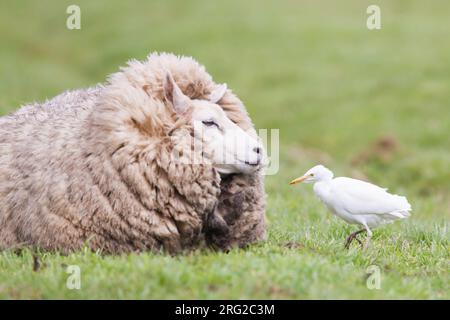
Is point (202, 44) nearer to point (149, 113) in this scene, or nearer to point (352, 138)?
point (352, 138)

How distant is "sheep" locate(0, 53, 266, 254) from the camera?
5.84 meters

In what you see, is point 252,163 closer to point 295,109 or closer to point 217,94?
point 217,94

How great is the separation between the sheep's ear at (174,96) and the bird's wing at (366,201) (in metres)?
1.46

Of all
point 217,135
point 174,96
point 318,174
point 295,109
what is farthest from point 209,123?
point 295,109

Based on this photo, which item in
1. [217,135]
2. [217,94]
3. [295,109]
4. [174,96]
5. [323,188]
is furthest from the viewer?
[295,109]

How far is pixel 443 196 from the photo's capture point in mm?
12375

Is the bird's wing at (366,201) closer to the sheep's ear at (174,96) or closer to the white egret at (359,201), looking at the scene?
the white egret at (359,201)

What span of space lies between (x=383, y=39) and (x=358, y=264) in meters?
18.3

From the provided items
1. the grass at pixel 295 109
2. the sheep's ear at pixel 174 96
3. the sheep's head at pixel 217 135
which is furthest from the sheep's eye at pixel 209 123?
the grass at pixel 295 109

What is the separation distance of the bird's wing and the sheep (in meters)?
0.68

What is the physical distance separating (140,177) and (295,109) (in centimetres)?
1419

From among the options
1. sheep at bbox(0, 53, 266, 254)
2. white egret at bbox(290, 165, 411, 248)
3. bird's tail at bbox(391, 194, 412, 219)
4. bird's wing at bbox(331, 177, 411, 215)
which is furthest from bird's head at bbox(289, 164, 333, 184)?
bird's tail at bbox(391, 194, 412, 219)

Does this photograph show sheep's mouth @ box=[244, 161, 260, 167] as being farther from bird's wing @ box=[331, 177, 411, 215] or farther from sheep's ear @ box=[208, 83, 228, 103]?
bird's wing @ box=[331, 177, 411, 215]

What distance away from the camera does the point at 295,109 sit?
19734mm
